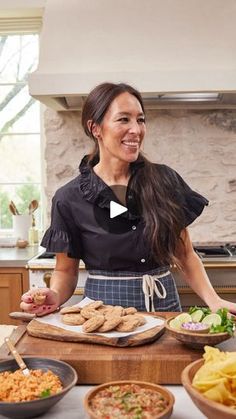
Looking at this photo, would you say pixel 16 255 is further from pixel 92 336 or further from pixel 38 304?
pixel 92 336

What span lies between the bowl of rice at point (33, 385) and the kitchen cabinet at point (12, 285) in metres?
1.48

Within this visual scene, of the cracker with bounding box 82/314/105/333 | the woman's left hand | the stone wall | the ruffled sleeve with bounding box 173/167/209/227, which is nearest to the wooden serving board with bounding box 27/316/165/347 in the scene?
the cracker with bounding box 82/314/105/333

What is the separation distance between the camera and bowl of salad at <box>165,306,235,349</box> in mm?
1047

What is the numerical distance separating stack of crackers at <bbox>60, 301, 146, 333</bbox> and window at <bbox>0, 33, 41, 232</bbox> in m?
2.01

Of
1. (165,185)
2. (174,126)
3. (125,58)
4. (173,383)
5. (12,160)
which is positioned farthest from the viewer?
(12,160)

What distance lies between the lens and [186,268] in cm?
168

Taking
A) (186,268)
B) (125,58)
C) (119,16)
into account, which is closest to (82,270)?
(186,268)

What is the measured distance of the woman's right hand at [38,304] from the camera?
1.31 meters

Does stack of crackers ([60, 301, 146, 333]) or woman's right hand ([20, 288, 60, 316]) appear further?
woman's right hand ([20, 288, 60, 316])

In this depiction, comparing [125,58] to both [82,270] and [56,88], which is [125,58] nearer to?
[56,88]

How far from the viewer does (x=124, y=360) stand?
1045 millimetres

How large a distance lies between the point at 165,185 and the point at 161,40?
3.49 ft

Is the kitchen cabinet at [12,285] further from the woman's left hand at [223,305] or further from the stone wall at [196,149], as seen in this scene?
the woman's left hand at [223,305]

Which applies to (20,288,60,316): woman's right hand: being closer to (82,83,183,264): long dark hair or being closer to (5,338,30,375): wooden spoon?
(5,338,30,375): wooden spoon
